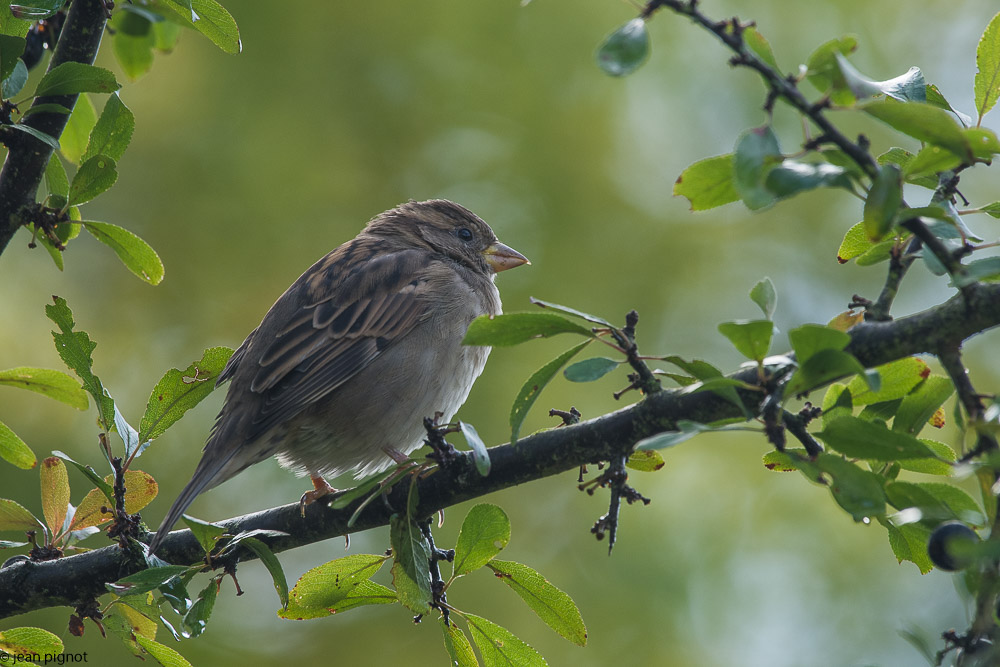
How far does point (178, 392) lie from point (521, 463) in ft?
4.05

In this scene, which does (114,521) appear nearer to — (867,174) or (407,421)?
(407,421)

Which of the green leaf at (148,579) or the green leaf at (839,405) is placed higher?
the green leaf at (148,579)

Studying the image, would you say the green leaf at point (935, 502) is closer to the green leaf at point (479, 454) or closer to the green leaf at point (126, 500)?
the green leaf at point (479, 454)

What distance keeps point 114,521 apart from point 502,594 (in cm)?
377

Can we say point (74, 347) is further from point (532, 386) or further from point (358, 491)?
point (532, 386)

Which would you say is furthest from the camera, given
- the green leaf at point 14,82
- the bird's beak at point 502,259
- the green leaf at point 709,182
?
the bird's beak at point 502,259

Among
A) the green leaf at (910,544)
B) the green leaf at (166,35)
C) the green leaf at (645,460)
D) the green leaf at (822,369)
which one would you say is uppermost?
the green leaf at (166,35)

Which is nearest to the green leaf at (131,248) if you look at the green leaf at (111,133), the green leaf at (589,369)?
the green leaf at (111,133)

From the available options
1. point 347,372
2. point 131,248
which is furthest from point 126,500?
point 347,372

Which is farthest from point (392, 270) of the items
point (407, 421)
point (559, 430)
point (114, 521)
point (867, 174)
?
point (867, 174)

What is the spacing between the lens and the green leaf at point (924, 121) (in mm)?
1755

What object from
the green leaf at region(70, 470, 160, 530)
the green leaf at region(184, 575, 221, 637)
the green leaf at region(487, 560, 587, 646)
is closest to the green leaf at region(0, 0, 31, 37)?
the green leaf at region(70, 470, 160, 530)

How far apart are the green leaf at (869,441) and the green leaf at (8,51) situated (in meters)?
2.41

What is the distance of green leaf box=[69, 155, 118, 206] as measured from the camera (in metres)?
2.88
